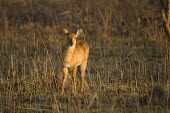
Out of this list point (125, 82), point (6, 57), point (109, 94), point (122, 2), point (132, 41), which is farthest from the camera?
point (122, 2)

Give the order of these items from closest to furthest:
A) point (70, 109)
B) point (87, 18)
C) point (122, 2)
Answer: point (70, 109) → point (87, 18) → point (122, 2)

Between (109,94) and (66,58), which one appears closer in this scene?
(109,94)

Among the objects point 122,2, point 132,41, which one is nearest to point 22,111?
point 132,41

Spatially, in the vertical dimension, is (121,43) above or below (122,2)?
below

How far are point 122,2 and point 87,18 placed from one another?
651 cm

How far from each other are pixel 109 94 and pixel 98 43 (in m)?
6.41

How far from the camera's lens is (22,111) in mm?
5758

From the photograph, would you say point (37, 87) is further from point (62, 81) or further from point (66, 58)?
point (66, 58)

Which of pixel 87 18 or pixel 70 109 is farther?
pixel 87 18

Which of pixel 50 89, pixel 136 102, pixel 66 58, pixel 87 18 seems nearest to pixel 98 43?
pixel 87 18

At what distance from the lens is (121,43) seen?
491 inches

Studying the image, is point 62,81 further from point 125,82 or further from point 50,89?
point 125,82

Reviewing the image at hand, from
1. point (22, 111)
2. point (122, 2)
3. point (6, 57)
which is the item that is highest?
point (122, 2)

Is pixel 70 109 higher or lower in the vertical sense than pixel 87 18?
lower
